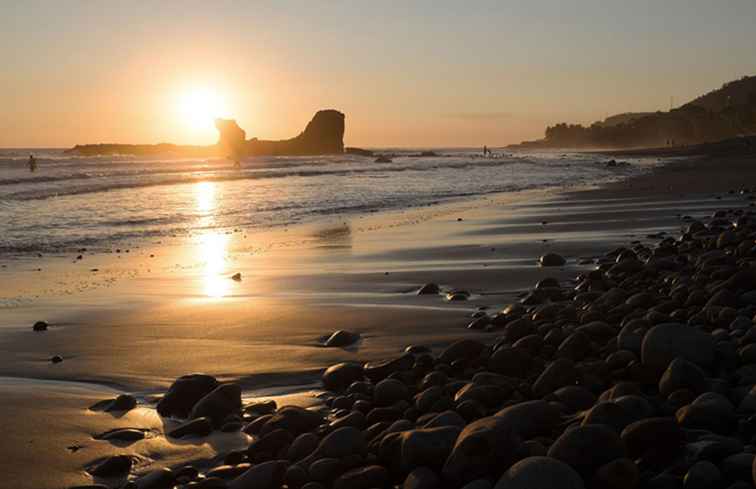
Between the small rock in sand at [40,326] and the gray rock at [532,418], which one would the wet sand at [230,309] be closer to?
the small rock in sand at [40,326]

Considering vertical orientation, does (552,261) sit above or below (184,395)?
above

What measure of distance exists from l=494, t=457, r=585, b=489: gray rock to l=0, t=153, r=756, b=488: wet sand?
1854 mm

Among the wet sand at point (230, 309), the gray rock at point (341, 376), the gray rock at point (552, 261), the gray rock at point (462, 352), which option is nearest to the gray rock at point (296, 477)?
the wet sand at point (230, 309)

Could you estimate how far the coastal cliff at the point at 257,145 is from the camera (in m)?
108

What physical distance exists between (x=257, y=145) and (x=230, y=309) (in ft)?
362

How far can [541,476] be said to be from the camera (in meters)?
2.70

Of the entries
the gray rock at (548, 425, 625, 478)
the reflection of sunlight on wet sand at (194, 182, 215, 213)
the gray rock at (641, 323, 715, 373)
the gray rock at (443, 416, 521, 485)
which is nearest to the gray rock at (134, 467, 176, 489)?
the gray rock at (443, 416, 521, 485)

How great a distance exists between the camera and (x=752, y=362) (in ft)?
13.4

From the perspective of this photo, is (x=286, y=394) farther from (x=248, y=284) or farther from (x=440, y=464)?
(x=248, y=284)

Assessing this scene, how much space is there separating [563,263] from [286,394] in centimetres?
567

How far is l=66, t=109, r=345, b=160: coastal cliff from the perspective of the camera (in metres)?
108

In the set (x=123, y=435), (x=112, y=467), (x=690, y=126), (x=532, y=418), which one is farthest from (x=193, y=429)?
(x=690, y=126)

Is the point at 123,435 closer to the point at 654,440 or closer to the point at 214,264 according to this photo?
the point at 654,440

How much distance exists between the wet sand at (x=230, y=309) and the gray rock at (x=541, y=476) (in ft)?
6.08
